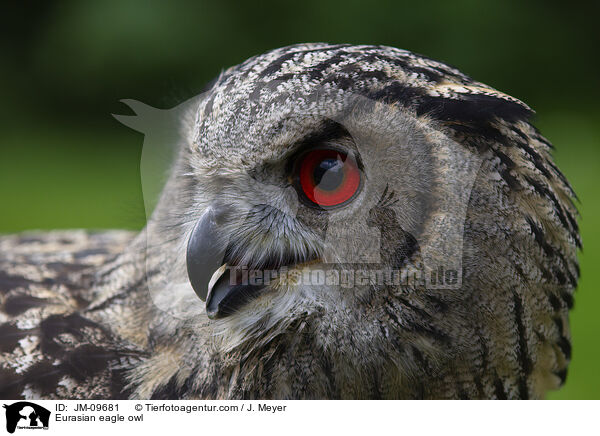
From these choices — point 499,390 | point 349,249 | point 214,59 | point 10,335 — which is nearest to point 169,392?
point 10,335

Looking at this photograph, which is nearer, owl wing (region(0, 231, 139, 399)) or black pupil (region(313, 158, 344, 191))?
black pupil (region(313, 158, 344, 191))

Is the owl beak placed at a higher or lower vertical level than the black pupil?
lower

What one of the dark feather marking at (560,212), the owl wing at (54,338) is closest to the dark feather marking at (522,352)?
the dark feather marking at (560,212)

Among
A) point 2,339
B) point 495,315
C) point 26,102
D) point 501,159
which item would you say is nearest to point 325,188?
point 501,159

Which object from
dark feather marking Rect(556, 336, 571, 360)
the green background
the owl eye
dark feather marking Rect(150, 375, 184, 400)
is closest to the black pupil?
the owl eye
